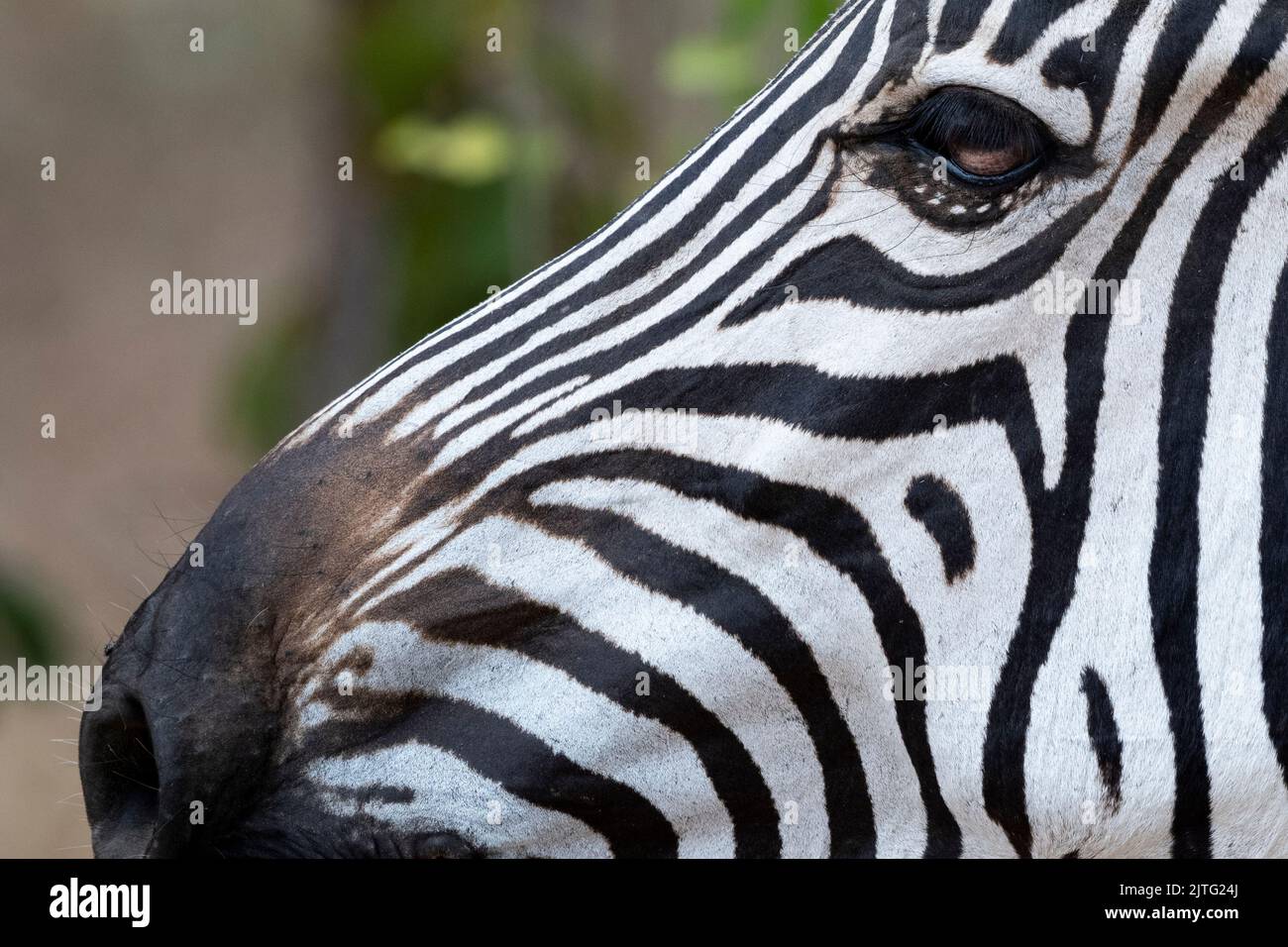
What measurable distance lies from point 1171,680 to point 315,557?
1531 millimetres

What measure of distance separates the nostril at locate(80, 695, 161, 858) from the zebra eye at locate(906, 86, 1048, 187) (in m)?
1.77

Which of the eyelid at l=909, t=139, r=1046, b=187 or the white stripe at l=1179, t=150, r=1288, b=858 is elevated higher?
the eyelid at l=909, t=139, r=1046, b=187

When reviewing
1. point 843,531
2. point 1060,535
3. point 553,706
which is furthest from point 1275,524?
point 553,706

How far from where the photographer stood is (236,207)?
1864 centimetres

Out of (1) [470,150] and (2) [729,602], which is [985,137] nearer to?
(2) [729,602]

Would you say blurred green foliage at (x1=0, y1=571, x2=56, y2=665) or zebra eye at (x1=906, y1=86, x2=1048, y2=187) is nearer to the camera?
zebra eye at (x1=906, y1=86, x2=1048, y2=187)

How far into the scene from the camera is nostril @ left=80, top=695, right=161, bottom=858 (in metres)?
2.32

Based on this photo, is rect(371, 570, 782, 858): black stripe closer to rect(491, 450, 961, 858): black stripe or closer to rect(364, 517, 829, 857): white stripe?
rect(364, 517, 829, 857): white stripe

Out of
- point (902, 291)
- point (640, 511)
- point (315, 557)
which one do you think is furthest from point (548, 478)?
point (902, 291)

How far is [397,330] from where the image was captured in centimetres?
859

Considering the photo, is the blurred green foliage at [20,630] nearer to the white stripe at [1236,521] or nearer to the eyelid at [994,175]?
the eyelid at [994,175]

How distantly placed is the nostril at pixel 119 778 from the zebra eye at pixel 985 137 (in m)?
1.77

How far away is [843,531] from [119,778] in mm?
1440

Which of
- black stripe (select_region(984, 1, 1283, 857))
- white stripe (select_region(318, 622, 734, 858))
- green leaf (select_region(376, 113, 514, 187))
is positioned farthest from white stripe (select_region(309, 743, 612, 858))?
green leaf (select_region(376, 113, 514, 187))
